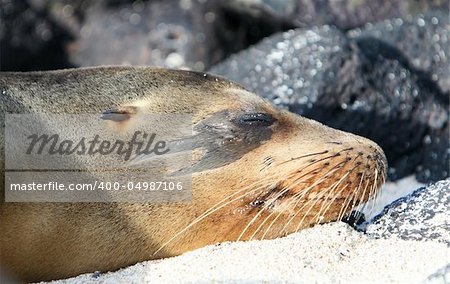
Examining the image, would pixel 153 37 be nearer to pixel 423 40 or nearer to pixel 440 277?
pixel 423 40

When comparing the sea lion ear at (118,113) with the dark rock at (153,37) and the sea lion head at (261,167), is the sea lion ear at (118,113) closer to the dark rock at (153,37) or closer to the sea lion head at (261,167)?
the sea lion head at (261,167)

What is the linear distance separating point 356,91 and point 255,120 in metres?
2.47

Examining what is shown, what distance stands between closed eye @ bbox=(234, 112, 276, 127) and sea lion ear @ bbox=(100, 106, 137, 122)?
1.99ft

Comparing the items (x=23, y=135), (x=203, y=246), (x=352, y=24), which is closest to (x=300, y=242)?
(x=203, y=246)

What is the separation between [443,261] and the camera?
180 inches

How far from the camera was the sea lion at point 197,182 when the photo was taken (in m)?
5.02

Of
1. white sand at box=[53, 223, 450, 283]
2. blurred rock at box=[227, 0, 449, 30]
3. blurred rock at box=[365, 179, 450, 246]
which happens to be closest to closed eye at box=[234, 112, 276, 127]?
white sand at box=[53, 223, 450, 283]

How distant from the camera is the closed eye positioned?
18.0 ft

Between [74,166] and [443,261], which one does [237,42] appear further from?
[443,261]

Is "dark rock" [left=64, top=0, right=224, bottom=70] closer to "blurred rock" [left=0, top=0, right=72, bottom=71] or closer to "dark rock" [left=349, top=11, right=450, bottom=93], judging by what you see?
"blurred rock" [left=0, top=0, right=72, bottom=71]

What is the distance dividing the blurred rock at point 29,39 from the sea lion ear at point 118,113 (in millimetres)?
6815

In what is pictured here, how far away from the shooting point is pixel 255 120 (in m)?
5.52

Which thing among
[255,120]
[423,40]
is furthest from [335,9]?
[255,120]

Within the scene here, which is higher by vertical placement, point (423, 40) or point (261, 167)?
point (261, 167)
